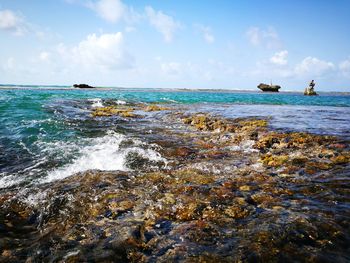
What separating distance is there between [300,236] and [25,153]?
470 inches

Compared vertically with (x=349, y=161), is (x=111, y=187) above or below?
below

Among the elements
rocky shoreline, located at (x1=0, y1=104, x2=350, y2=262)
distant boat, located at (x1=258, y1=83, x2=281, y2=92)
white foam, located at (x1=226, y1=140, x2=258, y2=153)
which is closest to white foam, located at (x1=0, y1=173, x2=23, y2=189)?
rocky shoreline, located at (x1=0, y1=104, x2=350, y2=262)

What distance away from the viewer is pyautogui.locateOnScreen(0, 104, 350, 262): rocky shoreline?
5043 mm

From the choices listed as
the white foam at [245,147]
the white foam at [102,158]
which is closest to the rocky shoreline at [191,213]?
the white foam at [102,158]

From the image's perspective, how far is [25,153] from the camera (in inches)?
Result: 491

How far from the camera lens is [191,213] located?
646cm

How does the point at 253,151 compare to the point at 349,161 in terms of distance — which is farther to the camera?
the point at 253,151

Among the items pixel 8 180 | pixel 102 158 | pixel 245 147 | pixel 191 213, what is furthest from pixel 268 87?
pixel 191 213

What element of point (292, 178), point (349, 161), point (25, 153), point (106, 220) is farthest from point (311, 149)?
point (25, 153)

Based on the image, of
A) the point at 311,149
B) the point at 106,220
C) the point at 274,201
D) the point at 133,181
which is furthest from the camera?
the point at 311,149

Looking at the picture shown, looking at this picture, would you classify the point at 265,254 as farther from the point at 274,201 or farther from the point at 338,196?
the point at 338,196

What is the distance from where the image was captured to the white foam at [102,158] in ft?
32.9

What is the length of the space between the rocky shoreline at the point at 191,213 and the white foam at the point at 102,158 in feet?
2.59

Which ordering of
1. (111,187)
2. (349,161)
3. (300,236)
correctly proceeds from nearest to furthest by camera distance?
(300,236)
(111,187)
(349,161)
